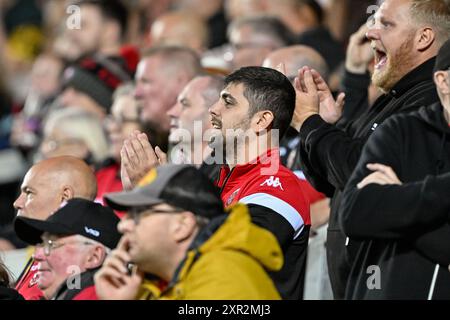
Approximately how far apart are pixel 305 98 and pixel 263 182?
0.46m

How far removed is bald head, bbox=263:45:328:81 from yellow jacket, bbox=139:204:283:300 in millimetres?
3046

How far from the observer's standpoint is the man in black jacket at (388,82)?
579 cm

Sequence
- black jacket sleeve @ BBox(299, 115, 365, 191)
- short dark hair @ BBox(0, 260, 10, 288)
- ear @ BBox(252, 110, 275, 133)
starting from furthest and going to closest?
1. ear @ BBox(252, 110, 275, 133)
2. short dark hair @ BBox(0, 260, 10, 288)
3. black jacket sleeve @ BBox(299, 115, 365, 191)

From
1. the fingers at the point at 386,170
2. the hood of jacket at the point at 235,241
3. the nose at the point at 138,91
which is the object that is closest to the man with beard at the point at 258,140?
the fingers at the point at 386,170

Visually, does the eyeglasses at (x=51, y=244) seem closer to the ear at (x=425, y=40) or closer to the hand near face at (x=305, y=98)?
the hand near face at (x=305, y=98)

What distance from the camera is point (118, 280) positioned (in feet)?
15.9

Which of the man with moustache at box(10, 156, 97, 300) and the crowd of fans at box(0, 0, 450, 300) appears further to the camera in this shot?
the man with moustache at box(10, 156, 97, 300)

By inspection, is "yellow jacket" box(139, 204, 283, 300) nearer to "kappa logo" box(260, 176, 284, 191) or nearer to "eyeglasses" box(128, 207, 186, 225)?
"eyeglasses" box(128, 207, 186, 225)

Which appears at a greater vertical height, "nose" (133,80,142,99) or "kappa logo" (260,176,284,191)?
"nose" (133,80,142,99)

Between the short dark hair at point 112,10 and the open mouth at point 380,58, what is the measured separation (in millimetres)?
6704

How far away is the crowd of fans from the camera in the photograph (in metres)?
4.75

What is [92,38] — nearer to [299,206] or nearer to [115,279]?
[299,206]

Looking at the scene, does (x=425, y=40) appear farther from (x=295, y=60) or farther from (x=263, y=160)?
(x=295, y=60)

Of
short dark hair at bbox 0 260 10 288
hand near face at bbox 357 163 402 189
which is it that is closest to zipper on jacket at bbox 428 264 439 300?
hand near face at bbox 357 163 402 189
